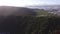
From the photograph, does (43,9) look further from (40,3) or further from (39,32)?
(39,32)

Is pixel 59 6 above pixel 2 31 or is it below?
above

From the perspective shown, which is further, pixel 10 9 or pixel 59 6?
pixel 59 6

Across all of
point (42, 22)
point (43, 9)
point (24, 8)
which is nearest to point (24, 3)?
point (24, 8)

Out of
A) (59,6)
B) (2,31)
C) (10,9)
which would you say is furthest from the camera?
(59,6)

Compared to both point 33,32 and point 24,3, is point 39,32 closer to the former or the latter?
point 33,32

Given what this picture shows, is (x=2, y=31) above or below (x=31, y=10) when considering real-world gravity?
below

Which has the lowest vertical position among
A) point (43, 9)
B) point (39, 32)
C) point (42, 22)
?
point (39, 32)

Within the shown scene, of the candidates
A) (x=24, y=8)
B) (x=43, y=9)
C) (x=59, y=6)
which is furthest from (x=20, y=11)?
(x=59, y=6)

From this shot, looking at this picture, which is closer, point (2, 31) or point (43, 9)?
point (2, 31)

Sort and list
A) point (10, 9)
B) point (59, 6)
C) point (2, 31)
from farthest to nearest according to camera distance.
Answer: point (59, 6) → point (10, 9) → point (2, 31)
